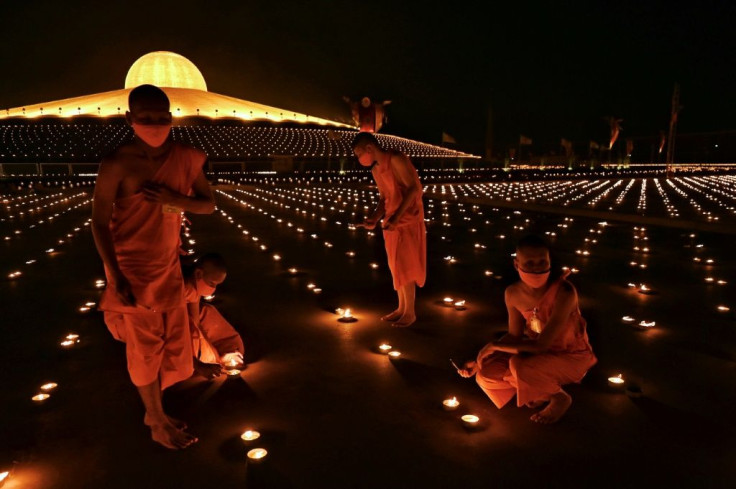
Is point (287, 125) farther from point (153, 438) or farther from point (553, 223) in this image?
point (153, 438)

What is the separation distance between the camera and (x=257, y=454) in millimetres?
2344

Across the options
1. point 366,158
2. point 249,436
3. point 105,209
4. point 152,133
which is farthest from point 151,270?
point 366,158

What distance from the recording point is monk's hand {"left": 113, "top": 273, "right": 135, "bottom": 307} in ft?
7.54

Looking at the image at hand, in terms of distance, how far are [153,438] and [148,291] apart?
76 cm

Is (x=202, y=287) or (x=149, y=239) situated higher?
(x=149, y=239)

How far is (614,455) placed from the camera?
2.37m

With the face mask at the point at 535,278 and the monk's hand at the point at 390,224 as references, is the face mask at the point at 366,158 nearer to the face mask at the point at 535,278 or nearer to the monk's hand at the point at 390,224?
the monk's hand at the point at 390,224

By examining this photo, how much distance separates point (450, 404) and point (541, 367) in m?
0.54

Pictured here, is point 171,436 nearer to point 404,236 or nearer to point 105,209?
point 105,209

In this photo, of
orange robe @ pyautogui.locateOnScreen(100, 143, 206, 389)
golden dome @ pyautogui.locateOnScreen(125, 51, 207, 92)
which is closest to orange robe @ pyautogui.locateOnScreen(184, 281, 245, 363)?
orange robe @ pyautogui.locateOnScreen(100, 143, 206, 389)

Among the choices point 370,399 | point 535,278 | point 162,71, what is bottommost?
point 370,399

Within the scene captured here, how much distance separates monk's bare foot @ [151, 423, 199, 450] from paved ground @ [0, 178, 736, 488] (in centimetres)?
6

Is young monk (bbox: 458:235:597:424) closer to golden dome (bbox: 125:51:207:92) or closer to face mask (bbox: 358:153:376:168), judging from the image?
face mask (bbox: 358:153:376:168)

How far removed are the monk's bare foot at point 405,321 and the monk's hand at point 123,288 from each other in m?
2.40
